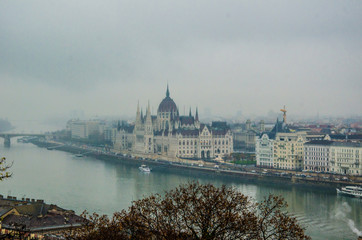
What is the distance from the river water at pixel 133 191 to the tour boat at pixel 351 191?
49 cm

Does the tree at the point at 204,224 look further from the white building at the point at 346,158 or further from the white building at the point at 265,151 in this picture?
the white building at the point at 265,151

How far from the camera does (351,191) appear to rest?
27.6 m

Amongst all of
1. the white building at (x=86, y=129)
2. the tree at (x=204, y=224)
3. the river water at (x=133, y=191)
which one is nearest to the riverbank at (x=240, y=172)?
the river water at (x=133, y=191)

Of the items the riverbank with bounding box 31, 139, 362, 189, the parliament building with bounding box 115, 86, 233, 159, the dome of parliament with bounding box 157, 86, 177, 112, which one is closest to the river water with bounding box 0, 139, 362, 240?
the riverbank with bounding box 31, 139, 362, 189

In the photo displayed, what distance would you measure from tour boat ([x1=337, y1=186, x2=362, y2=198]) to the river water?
488 mm

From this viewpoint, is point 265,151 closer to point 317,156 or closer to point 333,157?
point 317,156

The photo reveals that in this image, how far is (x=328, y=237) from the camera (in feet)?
59.2

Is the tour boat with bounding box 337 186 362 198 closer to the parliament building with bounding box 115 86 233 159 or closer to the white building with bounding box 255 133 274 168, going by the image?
the white building with bounding box 255 133 274 168

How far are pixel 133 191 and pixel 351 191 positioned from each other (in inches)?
470

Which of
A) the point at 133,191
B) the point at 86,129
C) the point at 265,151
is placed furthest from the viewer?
the point at 86,129

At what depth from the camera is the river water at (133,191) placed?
2109cm

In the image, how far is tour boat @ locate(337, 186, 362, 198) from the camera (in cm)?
2731

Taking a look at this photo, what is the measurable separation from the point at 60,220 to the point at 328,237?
30.5 ft

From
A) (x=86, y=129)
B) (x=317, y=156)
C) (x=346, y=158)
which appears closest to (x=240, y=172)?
(x=317, y=156)
